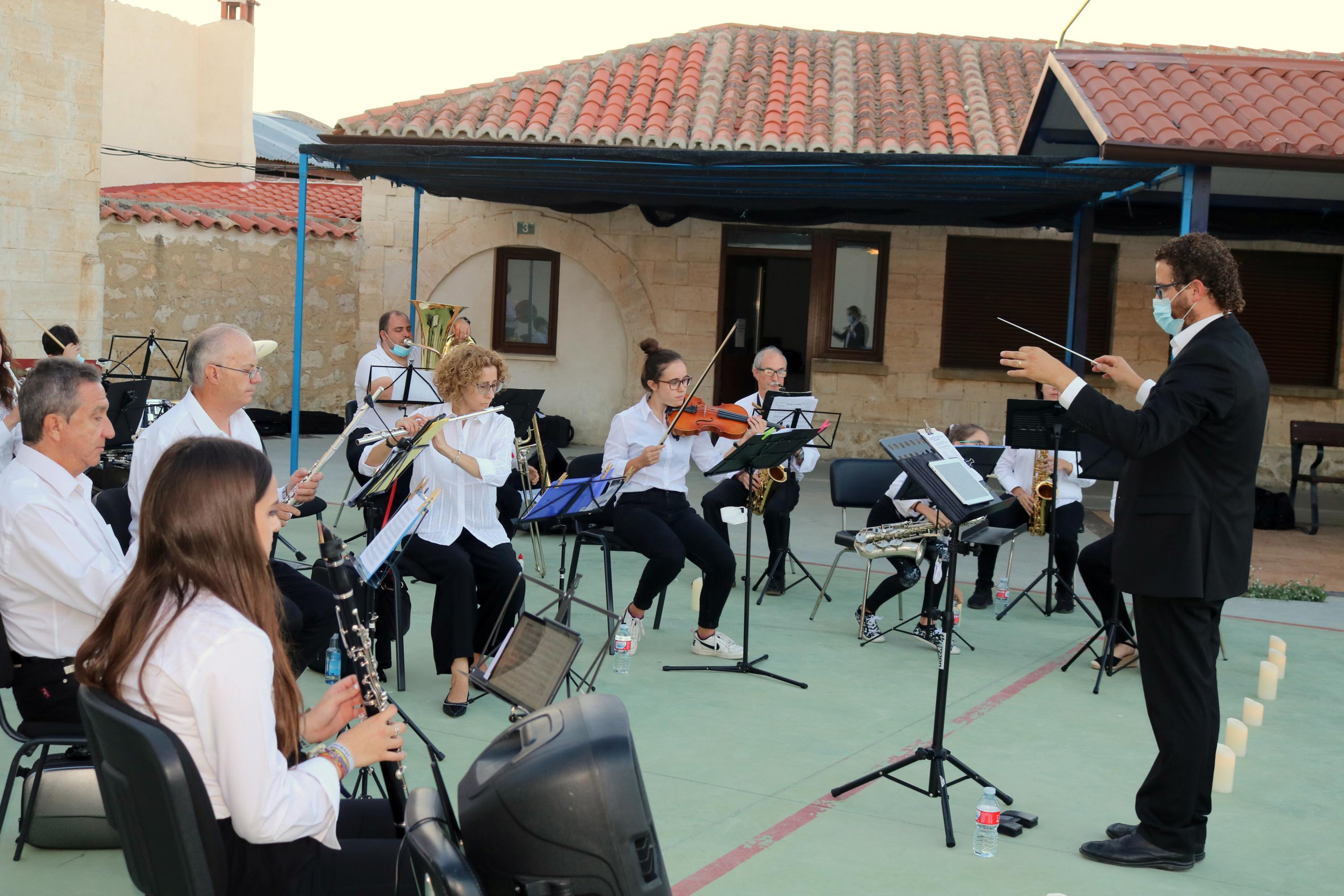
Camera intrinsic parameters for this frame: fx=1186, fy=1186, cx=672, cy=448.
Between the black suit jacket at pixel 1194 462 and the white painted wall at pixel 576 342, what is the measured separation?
10.7 metres

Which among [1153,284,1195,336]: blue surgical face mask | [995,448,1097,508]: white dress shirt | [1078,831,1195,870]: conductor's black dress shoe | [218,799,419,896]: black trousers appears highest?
[1153,284,1195,336]: blue surgical face mask

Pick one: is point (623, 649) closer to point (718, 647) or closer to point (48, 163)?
point (718, 647)

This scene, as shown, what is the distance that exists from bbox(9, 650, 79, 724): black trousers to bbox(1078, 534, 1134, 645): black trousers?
15.8 feet

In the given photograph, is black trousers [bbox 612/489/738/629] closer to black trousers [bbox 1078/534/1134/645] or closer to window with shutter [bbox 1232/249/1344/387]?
black trousers [bbox 1078/534/1134/645]

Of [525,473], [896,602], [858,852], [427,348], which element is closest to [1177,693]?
[858,852]

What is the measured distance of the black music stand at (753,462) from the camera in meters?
5.56

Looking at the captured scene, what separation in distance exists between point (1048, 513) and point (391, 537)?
4569 millimetres

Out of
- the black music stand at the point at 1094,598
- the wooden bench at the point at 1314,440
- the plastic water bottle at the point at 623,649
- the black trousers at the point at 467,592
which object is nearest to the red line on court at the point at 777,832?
the black music stand at the point at 1094,598

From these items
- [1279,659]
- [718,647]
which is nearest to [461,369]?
[718,647]

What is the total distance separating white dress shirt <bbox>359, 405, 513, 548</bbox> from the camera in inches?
212

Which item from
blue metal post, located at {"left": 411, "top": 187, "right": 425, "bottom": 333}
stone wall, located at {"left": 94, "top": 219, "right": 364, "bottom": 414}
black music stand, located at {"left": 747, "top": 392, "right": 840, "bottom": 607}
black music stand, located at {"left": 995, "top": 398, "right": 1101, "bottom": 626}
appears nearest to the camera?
black music stand, located at {"left": 995, "top": 398, "right": 1101, "bottom": 626}

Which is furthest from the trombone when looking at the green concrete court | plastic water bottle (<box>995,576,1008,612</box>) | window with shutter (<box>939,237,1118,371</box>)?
window with shutter (<box>939,237,1118,371</box>)

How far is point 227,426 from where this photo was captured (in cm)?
456

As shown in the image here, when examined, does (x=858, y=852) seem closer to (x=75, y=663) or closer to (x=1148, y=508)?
(x=1148, y=508)
